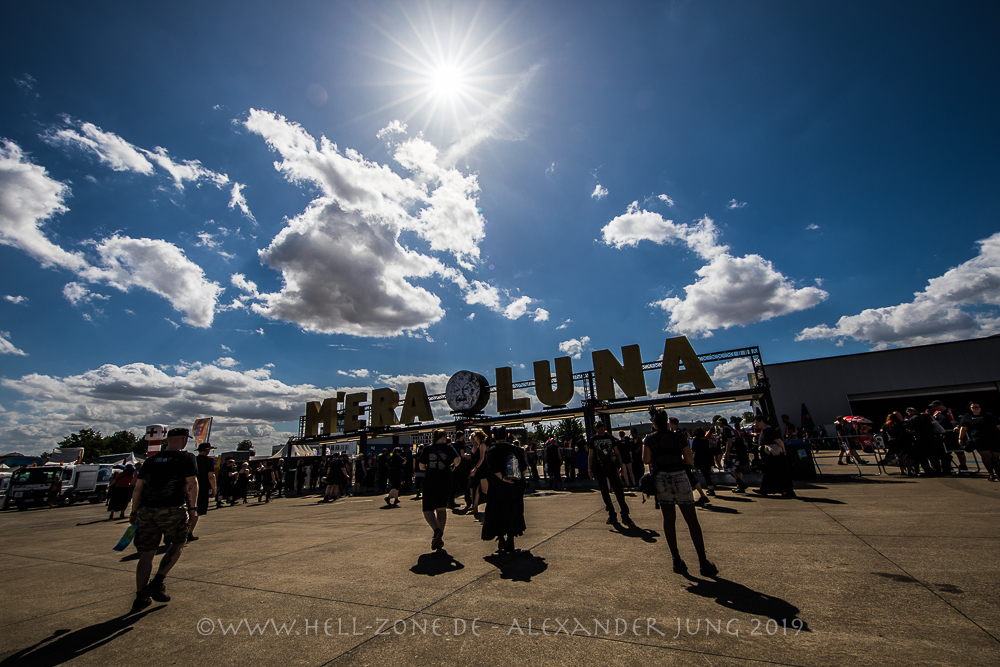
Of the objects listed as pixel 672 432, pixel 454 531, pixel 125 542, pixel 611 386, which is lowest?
pixel 454 531

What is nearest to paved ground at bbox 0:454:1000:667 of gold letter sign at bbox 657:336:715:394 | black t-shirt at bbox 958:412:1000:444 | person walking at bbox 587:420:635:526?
person walking at bbox 587:420:635:526

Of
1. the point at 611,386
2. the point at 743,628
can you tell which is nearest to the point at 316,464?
the point at 611,386

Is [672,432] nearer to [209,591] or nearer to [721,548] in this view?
[721,548]

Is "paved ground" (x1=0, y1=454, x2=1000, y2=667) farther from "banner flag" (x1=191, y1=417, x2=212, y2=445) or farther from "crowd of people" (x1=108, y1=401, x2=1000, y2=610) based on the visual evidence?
"banner flag" (x1=191, y1=417, x2=212, y2=445)

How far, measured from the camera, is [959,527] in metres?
5.15

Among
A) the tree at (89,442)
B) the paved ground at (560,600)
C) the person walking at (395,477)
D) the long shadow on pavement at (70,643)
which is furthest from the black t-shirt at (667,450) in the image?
the tree at (89,442)

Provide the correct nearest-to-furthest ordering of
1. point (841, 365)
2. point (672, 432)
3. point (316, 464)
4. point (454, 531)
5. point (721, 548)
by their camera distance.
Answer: point (672, 432) → point (721, 548) → point (454, 531) → point (316, 464) → point (841, 365)

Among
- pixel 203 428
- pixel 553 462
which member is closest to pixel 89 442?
pixel 203 428

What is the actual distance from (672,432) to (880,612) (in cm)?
208

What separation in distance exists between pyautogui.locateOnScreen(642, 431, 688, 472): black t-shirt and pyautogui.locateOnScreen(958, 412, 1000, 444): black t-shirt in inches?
383

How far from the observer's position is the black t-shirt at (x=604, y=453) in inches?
281

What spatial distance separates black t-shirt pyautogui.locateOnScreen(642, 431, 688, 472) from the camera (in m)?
4.54

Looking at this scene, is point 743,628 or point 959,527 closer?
point 743,628

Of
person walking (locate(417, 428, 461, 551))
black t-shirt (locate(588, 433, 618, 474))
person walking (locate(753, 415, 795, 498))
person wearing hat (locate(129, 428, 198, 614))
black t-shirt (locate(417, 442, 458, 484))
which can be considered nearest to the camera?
person wearing hat (locate(129, 428, 198, 614))
